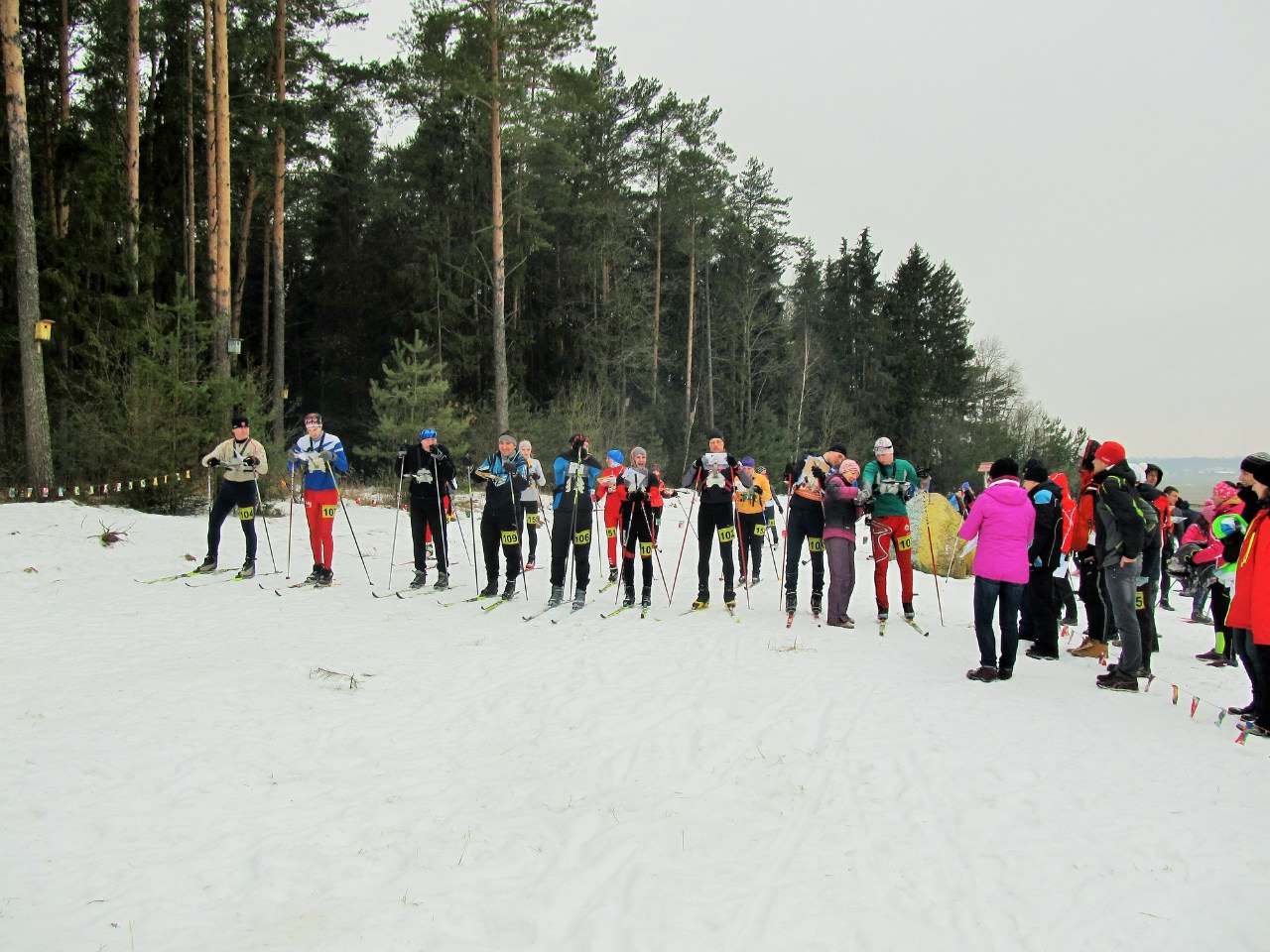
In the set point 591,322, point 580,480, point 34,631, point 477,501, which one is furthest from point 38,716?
point 591,322

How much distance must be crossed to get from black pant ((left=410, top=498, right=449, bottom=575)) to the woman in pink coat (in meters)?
6.60

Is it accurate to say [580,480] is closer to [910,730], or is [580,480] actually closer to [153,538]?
[910,730]

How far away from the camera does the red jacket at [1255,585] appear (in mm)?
5309

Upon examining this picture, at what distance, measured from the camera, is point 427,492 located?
10.5 metres

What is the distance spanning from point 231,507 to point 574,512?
16.4 ft

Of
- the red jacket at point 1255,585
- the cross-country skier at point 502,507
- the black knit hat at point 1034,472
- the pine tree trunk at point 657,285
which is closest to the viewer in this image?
the red jacket at point 1255,585

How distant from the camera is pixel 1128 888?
346 centimetres

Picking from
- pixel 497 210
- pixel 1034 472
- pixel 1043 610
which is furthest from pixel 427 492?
pixel 497 210

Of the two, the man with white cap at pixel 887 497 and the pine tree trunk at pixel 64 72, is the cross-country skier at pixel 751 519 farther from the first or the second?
the pine tree trunk at pixel 64 72

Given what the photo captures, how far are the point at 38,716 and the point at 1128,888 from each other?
6.40 meters

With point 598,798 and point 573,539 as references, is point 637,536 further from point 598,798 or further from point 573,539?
point 598,798

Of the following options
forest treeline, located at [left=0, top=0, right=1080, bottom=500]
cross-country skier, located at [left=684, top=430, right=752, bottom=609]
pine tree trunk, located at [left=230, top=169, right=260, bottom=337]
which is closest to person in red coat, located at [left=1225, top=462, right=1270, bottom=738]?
cross-country skier, located at [left=684, top=430, right=752, bottom=609]

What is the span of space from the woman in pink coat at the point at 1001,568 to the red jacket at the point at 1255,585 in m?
1.55

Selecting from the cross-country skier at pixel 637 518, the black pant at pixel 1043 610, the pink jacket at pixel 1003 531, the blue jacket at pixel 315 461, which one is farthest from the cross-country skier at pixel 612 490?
the black pant at pixel 1043 610
